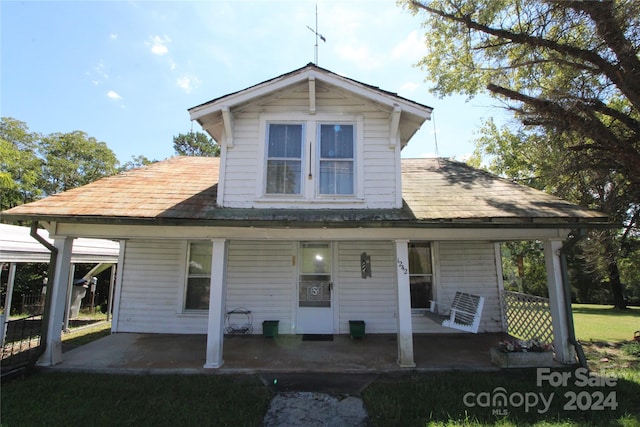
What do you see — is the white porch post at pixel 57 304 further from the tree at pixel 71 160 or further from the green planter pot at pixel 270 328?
the tree at pixel 71 160

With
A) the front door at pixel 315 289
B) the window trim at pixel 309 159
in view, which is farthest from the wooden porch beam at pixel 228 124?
the front door at pixel 315 289

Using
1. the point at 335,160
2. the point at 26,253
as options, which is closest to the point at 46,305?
the point at 26,253

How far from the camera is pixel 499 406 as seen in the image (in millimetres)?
4316

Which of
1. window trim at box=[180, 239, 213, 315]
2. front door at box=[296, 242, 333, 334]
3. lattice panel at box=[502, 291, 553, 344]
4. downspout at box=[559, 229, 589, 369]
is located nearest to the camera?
downspout at box=[559, 229, 589, 369]

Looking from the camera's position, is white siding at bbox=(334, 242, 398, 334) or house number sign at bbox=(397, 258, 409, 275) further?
white siding at bbox=(334, 242, 398, 334)

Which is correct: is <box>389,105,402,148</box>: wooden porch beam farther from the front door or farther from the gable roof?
the front door

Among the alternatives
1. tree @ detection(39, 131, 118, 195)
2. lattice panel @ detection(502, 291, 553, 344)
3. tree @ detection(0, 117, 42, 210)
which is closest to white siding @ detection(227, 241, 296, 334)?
lattice panel @ detection(502, 291, 553, 344)

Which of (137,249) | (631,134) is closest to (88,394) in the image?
(137,249)

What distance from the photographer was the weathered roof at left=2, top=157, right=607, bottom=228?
5527 millimetres

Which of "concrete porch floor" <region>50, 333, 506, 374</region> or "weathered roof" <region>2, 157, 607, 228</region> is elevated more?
"weathered roof" <region>2, 157, 607, 228</region>

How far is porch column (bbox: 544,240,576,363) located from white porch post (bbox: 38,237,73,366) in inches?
355

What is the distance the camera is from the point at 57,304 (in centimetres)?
567

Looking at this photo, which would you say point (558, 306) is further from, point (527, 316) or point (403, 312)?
point (403, 312)

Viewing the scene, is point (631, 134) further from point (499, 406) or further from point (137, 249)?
point (137, 249)
